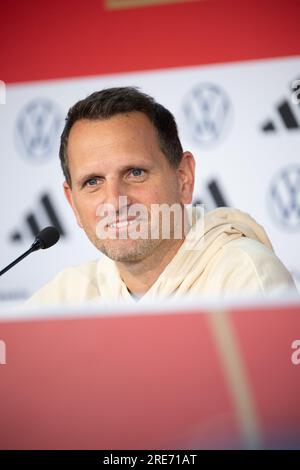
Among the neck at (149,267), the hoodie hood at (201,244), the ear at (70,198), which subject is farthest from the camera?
the ear at (70,198)

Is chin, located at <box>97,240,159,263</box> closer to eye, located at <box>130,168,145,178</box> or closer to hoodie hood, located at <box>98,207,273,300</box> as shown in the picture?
hoodie hood, located at <box>98,207,273,300</box>

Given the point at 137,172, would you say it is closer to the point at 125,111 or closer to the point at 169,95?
the point at 125,111

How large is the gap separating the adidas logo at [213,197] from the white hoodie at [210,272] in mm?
107

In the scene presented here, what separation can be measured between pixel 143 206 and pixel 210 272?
0.29 metres

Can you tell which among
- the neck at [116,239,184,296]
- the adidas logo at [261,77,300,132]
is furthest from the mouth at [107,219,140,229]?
the adidas logo at [261,77,300,132]

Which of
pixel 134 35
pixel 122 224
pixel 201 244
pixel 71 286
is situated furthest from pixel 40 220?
pixel 134 35

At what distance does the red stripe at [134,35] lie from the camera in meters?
2.16

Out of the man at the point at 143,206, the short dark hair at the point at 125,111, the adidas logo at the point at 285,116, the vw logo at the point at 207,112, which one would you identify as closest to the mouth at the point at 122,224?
the man at the point at 143,206

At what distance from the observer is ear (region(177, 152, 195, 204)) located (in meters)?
2.10

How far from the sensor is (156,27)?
2.23 meters

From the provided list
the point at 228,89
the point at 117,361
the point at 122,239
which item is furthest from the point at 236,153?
the point at 117,361

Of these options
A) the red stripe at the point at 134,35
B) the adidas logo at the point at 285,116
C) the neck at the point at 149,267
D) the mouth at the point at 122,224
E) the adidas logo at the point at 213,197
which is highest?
the red stripe at the point at 134,35

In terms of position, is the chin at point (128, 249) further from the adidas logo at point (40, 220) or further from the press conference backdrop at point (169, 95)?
the adidas logo at point (40, 220)

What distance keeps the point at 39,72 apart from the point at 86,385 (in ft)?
3.57
